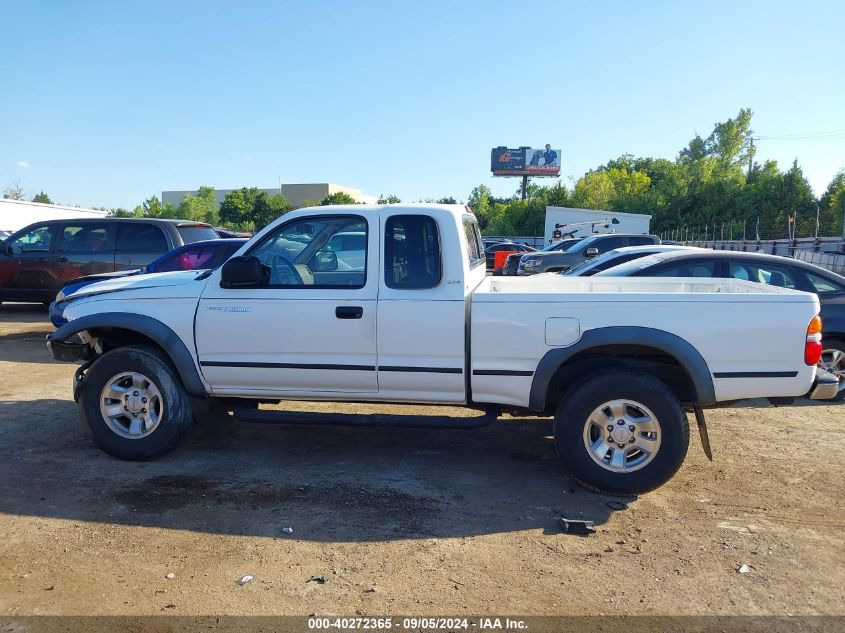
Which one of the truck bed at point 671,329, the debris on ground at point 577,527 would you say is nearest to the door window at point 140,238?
the truck bed at point 671,329

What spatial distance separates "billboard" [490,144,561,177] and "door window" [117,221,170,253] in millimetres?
68234

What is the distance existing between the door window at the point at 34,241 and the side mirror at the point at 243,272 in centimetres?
922

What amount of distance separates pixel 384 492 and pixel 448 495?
1.47ft

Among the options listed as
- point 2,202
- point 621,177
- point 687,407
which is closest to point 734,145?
point 621,177

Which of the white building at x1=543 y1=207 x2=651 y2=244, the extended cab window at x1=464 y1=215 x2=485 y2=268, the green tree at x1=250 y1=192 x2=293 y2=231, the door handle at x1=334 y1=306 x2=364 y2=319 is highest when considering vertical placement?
the green tree at x1=250 y1=192 x2=293 y2=231

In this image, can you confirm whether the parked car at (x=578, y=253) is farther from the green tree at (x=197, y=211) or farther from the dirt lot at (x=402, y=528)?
the green tree at (x=197, y=211)

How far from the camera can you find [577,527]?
3988 mm

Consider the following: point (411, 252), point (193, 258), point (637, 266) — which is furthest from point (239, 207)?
point (411, 252)

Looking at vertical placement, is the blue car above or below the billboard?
below

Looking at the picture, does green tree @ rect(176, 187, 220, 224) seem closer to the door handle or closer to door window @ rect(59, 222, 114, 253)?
door window @ rect(59, 222, 114, 253)

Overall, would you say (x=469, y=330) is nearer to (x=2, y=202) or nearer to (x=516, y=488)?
(x=516, y=488)

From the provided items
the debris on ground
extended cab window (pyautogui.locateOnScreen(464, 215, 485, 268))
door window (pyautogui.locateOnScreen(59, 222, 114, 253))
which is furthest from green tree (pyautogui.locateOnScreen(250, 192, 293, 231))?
the debris on ground

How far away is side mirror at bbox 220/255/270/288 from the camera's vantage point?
470 centimetres

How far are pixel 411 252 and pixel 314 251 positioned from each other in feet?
2.59
